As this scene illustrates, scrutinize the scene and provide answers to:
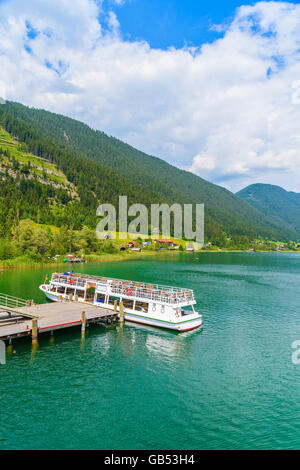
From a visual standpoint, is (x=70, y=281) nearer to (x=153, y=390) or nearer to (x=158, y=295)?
(x=158, y=295)

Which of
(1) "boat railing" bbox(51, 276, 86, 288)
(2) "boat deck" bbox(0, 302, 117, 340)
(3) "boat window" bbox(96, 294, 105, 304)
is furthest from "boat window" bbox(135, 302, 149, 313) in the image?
(1) "boat railing" bbox(51, 276, 86, 288)

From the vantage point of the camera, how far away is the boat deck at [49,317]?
40.1m

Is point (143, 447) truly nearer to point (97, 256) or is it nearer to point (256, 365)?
point (256, 365)

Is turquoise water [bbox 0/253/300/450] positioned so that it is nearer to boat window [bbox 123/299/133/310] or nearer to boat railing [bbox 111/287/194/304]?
boat window [bbox 123/299/133/310]

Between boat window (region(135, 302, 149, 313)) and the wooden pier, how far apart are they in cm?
430

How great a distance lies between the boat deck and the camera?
132 feet

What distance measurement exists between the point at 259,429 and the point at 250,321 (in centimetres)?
3274

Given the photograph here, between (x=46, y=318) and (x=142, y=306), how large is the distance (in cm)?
1681

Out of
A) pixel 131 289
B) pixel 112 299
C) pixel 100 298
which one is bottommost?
pixel 112 299

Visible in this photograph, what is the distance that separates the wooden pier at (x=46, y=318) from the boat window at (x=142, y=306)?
14.1 feet

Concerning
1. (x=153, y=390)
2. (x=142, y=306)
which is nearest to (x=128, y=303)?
(x=142, y=306)

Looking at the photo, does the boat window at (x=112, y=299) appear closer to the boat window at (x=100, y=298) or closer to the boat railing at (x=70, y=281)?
the boat window at (x=100, y=298)

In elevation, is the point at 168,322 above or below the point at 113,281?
below

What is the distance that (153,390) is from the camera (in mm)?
29156
